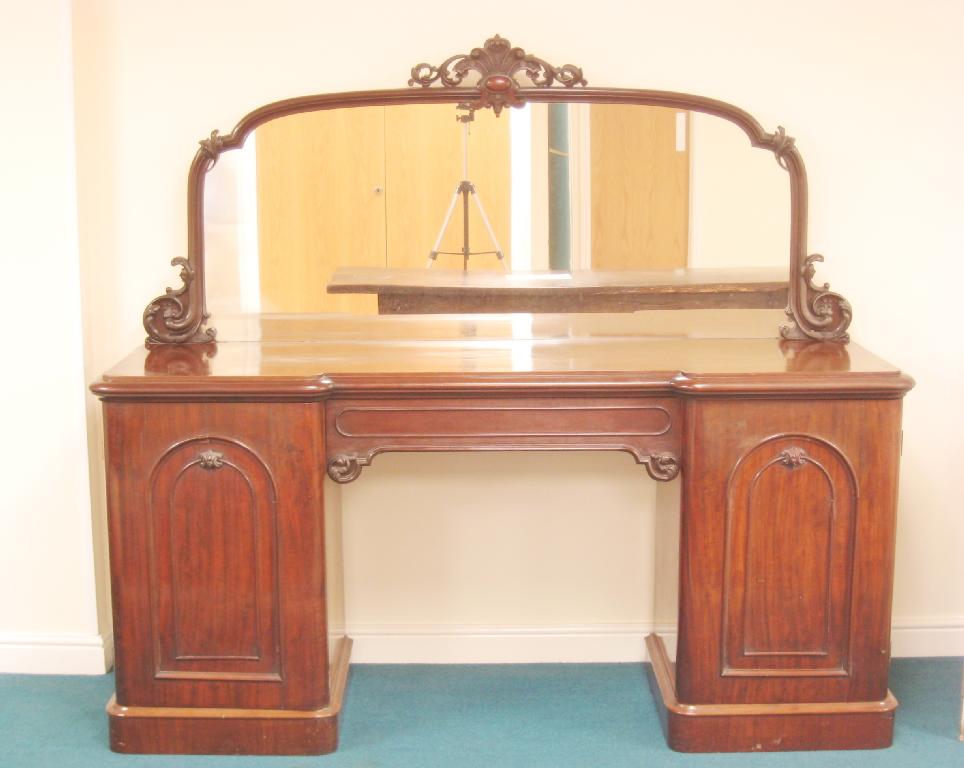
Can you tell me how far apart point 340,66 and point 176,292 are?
2.04 feet

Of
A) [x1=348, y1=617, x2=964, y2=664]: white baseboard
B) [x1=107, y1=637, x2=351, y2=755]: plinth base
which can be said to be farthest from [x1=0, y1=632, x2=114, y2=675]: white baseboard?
[x1=348, y1=617, x2=964, y2=664]: white baseboard

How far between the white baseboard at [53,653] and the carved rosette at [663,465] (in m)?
1.39

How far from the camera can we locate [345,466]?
2.45 meters

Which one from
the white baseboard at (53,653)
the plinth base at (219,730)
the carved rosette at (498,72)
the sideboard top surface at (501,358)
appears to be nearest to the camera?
the sideboard top surface at (501,358)

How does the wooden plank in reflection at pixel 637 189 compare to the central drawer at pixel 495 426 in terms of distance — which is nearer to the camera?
the central drawer at pixel 495 426

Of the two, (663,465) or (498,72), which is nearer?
(663,465)

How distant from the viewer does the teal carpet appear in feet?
8.34

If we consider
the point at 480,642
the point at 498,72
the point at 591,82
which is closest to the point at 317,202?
the point at 498,72

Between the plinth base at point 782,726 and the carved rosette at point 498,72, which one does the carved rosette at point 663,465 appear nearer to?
the plinth base at point 782,726

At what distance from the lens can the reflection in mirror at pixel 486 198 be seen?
277 centimetres

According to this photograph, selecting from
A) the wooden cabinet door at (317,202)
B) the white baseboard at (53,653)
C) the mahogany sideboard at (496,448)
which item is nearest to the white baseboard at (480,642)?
the mahogany sideboard at (496,448)

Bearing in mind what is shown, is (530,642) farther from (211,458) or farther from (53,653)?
(53,653)

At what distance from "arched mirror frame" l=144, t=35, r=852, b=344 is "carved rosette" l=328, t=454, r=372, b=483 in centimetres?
51

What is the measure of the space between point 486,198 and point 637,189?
1.10 feet
